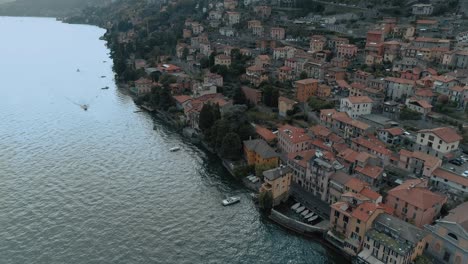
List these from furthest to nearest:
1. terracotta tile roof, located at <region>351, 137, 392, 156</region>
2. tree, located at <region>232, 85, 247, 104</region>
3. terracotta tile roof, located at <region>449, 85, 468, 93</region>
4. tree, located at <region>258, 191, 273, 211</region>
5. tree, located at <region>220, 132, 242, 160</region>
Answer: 1. tree, located at <region>232, 85, 247, 104</region>
2. terracotta tile roof, located at <region>449, 85, 468, 93</region>
3. tree, located at <region>220, 132, 242, 160</region>
4. terracotta tile roof, located at <region>351, 137, 392, 156</region>
5. tree, located at <region>258, 191, 273, 211</region>

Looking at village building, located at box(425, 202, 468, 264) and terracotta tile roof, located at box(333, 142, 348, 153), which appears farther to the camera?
terracotta tile roof, located at box(333, 142, 348, 153)

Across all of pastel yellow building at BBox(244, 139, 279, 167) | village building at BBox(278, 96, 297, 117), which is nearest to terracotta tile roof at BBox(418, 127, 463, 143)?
pastel yellow building at BBox(244, 139, 279, 167)

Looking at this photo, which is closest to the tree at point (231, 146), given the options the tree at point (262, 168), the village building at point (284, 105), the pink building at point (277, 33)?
the tree at point (262, 168)

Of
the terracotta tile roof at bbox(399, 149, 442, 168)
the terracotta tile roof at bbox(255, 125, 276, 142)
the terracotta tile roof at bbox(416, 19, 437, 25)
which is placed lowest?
the terracotta tile roof at bbox(255, 125, 276, 142)

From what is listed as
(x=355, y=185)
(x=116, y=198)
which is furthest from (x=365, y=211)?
(x=116, y=198)

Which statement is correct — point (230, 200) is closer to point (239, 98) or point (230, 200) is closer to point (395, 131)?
point (395, 131)

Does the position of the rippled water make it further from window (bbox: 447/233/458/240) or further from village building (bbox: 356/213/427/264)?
window (bbox: 447/233/458/240)

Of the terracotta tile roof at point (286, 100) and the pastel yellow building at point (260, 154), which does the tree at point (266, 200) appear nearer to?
the pastel yellow building at point (260, 154)
